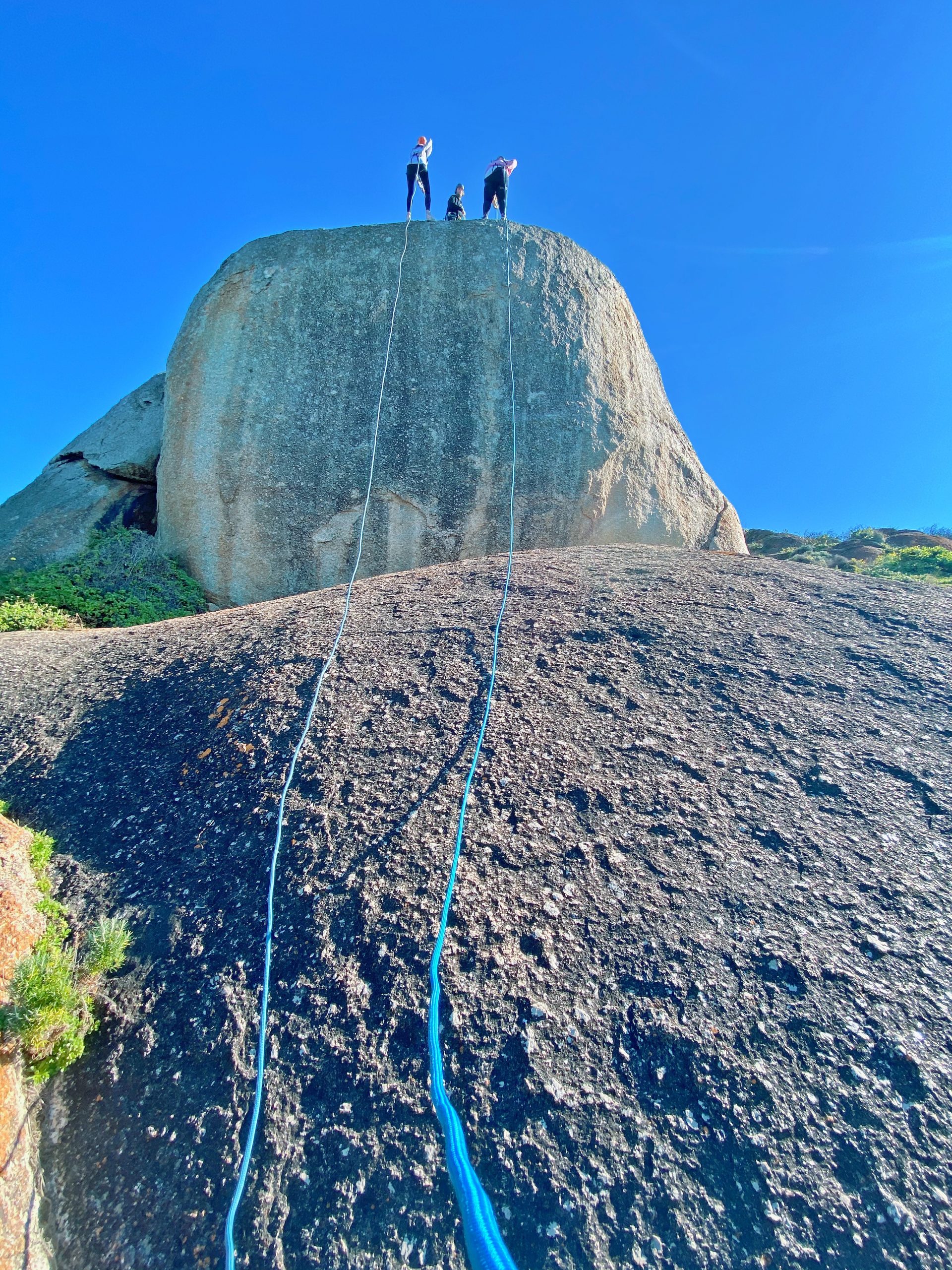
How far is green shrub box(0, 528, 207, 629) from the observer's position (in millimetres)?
7355

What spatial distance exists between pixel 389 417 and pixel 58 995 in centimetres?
682

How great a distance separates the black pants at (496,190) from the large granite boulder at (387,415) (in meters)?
0.65

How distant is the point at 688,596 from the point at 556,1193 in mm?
4208

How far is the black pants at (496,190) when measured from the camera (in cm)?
917

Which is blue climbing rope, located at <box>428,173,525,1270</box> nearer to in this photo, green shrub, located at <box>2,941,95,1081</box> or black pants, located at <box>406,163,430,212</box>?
green shrub, located at <box>2,941,95,1081</box>

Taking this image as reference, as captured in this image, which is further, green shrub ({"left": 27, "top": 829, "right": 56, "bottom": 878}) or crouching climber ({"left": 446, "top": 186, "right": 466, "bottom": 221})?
crouching climber ({"left": 446, "top": 186, "right": 466, "bottom": 221})

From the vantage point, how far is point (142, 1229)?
2.07 meters

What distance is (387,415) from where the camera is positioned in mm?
8078

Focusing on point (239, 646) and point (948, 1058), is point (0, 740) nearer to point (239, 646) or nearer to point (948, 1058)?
point (239, 646)

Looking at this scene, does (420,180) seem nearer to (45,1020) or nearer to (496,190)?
(496,190)

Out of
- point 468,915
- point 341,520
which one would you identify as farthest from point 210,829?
point 341,520

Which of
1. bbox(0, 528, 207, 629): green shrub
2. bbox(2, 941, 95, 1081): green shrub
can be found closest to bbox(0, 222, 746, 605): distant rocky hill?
bbox(0, 528, 207, 629): green shrub

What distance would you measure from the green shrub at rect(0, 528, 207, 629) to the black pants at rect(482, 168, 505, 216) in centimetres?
641

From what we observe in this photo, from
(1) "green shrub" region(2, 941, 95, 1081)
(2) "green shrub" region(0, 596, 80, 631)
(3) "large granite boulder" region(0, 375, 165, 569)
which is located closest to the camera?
(1) "green shrub" region(2, 941, 95, 1081)
